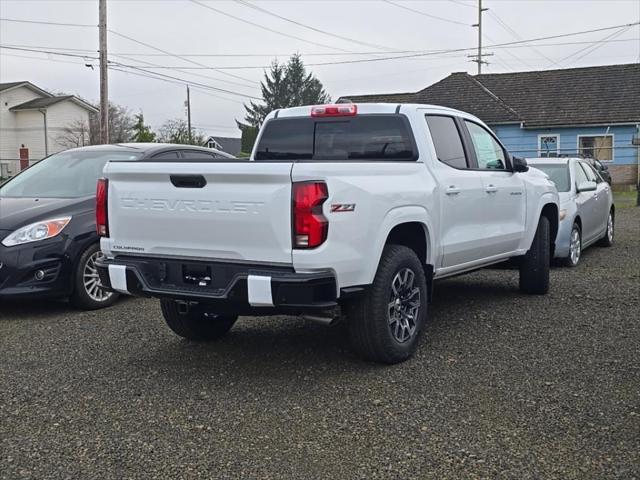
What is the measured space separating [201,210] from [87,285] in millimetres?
2916

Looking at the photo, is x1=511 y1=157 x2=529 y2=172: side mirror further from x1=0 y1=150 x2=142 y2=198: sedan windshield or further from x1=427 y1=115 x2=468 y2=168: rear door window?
x1=0 y1=150 x2=142 y2=198: sedan windshield

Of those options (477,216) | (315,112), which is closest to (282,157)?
(315,112)

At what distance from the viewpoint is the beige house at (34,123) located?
154ft

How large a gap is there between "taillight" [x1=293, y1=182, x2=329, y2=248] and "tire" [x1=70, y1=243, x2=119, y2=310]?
3.30m

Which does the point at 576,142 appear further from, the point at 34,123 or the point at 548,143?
the point at 34,123

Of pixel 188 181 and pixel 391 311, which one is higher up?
pixel 188 181

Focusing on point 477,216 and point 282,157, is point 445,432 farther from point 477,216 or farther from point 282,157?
point 282,157

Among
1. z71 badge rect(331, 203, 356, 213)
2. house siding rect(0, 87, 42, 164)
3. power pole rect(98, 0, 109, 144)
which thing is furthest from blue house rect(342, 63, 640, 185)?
house siding rect(0, 87, 42, 164)

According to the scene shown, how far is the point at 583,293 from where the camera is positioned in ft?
25.3

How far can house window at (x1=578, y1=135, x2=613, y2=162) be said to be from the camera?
31.1m

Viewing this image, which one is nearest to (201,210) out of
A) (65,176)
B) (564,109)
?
(65,176)

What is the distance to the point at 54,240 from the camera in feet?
22.7

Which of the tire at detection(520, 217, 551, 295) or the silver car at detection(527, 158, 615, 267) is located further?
the silver car at detection(527, 158, 615, 267)

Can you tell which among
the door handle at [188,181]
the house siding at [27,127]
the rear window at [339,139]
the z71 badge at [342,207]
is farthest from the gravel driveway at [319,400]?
the house siding at [27,127]
